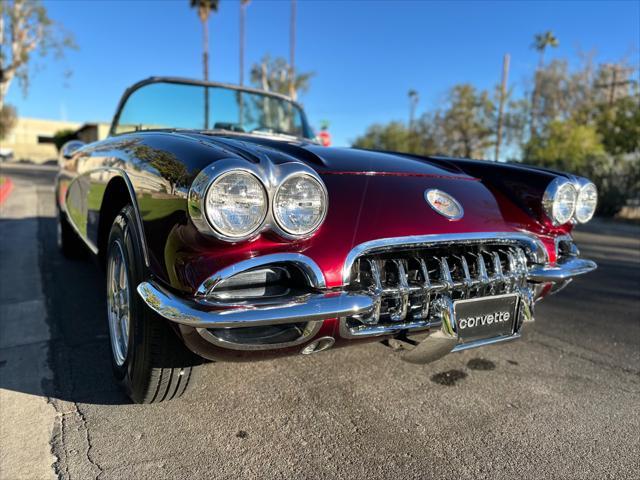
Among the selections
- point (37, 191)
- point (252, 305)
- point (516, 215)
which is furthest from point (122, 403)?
point (37, 191)

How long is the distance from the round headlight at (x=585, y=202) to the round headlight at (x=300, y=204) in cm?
168

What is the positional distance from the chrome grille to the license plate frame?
0.06 meters

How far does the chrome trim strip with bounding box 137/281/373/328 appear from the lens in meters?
1.54

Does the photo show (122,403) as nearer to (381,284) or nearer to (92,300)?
(381,284)

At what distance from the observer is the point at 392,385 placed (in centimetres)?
243

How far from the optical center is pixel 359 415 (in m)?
2.13

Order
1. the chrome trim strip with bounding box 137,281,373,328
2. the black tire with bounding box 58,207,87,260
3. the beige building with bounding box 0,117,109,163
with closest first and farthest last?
the chrome trim strip with bounding box 137,281,373,328 < the black tire with bounding box 58,207,87,260 < the beige building with bounding box 0,117,109,163

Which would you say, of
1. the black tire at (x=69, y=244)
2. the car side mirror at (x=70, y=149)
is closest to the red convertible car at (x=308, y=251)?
the car side mirror at (x=70, y=149)

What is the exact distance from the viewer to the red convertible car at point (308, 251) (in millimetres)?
1629

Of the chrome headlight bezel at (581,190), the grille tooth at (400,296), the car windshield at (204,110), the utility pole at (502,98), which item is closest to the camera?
the grille tooth at (400,296)

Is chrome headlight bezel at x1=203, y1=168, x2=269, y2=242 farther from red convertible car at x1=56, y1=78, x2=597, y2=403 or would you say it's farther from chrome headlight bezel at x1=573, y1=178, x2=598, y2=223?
chrome headlight bezel at x1=573, y1=178, x2=598, y2=223

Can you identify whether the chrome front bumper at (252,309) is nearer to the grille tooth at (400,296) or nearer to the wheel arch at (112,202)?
the grille tooth at (400,296)

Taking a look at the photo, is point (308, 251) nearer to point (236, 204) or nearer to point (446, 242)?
point (236, 204)

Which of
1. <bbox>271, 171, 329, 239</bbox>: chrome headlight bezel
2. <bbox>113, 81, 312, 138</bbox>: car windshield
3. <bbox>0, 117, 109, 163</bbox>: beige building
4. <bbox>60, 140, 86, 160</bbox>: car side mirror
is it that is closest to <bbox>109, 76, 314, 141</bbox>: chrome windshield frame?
<bbox>113, 81, 312, 138</bbox>: car windshield
